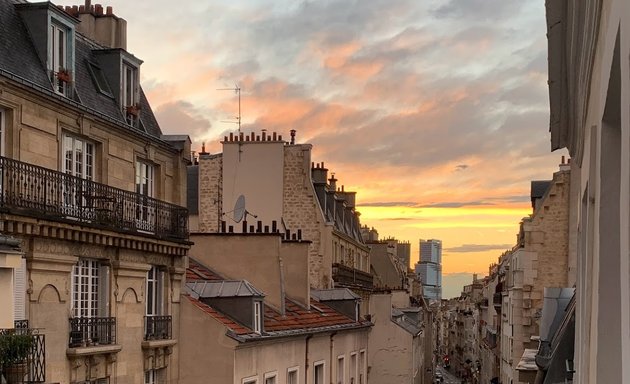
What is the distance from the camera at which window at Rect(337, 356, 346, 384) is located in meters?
29.9

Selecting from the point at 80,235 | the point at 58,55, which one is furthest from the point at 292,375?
the point at 58,55

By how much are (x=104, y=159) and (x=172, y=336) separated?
4781 millimetres

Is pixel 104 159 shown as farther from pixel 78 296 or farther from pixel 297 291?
pixel 297 291

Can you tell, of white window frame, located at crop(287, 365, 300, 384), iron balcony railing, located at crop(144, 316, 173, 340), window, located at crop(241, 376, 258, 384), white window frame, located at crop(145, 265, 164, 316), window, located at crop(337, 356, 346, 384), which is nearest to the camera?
iron balcony railing, located at crop(144, 316, 173, 340)

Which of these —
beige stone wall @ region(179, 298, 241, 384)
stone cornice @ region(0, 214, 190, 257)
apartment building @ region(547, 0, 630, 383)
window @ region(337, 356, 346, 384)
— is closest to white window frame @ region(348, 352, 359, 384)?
window @ region(337, 356, 346, 384)

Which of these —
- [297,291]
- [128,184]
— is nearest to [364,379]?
[297,291]

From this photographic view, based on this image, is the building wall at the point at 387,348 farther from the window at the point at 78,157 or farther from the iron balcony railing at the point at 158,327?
the window at the point at 78,157

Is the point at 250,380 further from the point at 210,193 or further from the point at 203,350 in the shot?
the point at 210,193

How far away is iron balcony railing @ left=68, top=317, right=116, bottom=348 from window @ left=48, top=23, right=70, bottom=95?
3.87m

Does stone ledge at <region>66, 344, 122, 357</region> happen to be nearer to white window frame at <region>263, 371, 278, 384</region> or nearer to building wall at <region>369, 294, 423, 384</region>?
white window frame at <region>263, 371, 278, 384</region>

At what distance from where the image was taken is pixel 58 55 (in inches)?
620

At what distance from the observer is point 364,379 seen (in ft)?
110

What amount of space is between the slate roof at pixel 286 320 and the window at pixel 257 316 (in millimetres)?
190

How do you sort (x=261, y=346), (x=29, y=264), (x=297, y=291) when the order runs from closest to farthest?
(x=29, y=264), (x=261, y=346), (x=297, y=291)
